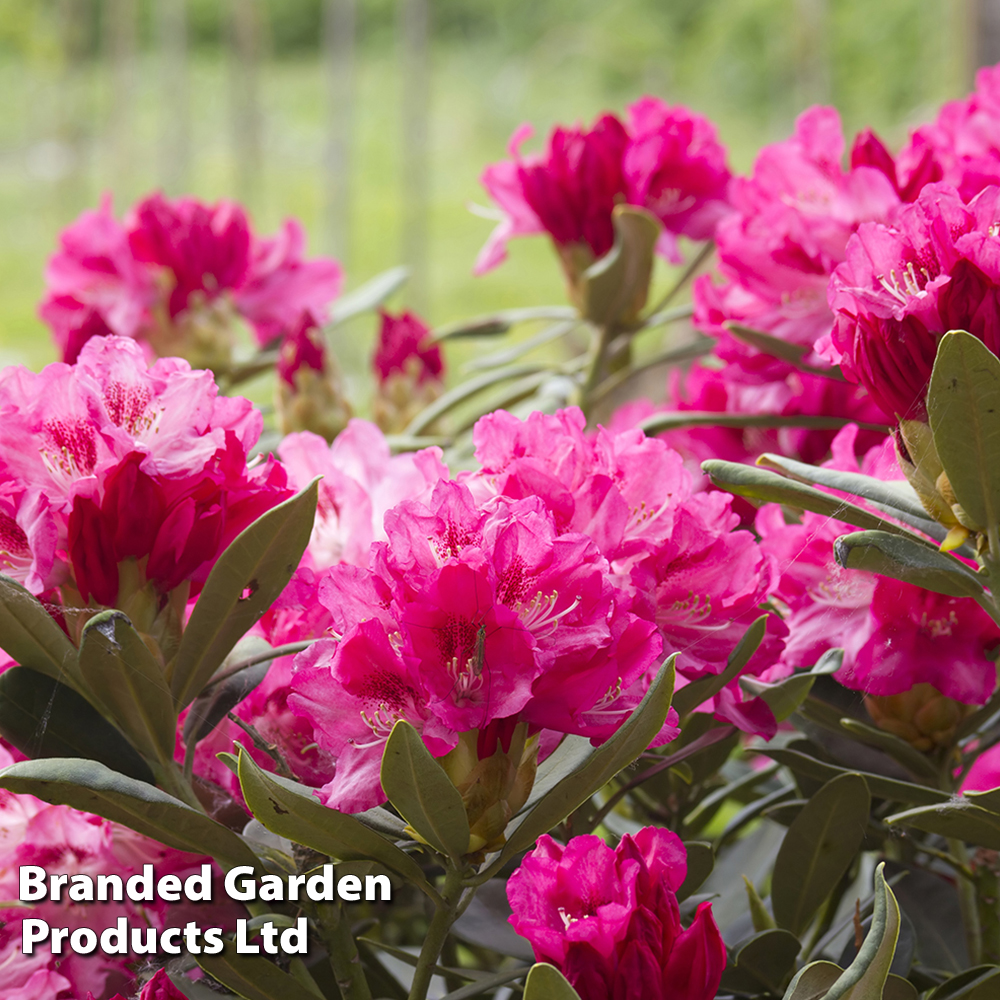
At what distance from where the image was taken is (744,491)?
0.48 metres

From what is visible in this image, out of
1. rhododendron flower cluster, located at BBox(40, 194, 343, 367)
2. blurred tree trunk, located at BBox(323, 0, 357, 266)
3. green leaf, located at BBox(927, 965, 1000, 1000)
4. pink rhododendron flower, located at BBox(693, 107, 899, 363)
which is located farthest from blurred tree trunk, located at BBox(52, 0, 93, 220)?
green leaf, located at BBox(927, 965, 1000, 1000)

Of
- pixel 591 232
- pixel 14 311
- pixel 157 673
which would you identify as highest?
pixel 591 232

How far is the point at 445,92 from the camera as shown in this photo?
9453mm

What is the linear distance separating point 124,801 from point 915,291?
0.34 meters

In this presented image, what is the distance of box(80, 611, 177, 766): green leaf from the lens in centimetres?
41

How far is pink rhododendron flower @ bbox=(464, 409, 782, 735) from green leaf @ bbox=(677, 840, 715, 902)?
7 cm

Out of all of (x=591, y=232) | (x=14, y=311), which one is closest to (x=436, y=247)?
(x=14, y=311)

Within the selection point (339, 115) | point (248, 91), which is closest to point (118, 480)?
point (248, 91)

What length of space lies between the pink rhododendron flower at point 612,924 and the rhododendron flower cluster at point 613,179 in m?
0.53

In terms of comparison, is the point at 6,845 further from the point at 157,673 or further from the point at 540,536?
the point at 540,536

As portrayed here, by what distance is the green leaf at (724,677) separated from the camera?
0.44 metres

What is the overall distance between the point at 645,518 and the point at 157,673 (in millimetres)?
199

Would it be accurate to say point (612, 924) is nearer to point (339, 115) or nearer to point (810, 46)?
point (339, 115)

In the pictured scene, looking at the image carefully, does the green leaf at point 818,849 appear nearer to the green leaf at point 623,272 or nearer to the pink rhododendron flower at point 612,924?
the pink rhododendron flower at point 612,924
